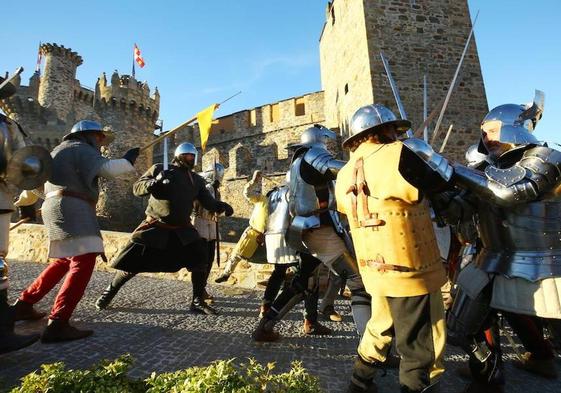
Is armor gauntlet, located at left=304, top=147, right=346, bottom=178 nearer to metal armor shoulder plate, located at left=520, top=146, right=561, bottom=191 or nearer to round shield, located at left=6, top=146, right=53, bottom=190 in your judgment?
metal armor shoulder plate, located at left=520, top=146, right=561, bottom=191

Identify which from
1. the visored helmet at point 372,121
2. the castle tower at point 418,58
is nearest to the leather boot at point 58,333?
the visored helmet at point 372,121

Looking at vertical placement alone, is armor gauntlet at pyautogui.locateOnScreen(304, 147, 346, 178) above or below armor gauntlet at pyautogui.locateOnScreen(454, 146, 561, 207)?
above

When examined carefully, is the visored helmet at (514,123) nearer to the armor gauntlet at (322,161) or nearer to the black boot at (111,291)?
the armor gauntlet at (322,161)

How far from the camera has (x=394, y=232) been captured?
167 centimetres

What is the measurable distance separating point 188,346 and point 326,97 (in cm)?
1756

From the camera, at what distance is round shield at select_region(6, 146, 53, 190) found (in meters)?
2.23

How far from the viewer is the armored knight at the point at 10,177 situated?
208 centimetres

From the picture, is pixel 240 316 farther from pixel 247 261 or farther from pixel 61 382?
pixel 61 382

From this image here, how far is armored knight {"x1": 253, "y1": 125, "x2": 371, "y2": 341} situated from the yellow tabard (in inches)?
26.3

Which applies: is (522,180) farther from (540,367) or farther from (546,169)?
(540,367)

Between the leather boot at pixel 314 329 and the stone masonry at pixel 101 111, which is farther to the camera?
the stone masonry at pixel 101 111

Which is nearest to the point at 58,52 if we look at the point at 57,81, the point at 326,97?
the point at 57,81

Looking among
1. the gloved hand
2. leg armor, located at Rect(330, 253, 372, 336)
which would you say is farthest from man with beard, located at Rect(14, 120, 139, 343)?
leg armor, located at Rect(330, 253, 372, 336)

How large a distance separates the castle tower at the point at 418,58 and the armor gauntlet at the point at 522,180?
9.35 meters
